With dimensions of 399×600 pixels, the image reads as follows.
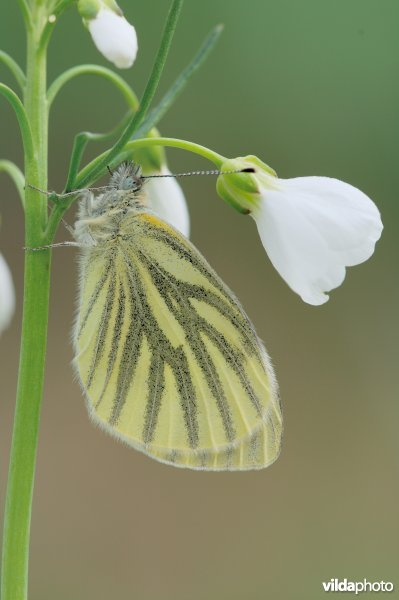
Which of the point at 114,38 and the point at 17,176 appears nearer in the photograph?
the point at 114,38

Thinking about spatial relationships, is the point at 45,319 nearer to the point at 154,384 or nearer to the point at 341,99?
the point at 154,384

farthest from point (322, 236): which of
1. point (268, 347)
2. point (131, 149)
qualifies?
point (268, 347)

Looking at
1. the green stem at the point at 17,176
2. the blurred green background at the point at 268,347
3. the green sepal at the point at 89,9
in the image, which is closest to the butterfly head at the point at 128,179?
the green stem at the point at 17,176

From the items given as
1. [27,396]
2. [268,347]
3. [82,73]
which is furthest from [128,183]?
[268,347]

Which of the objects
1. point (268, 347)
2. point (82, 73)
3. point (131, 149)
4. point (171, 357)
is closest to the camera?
point (131, 149)

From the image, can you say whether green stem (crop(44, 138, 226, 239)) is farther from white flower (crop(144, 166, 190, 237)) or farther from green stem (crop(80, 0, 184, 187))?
white flower (crop(144, 166, 190, 237))

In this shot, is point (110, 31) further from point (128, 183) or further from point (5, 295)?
point (5, 295)

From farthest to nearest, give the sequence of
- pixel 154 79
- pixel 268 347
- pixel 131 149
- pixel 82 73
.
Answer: pixel 268 347
pixel 82 73
pixel 131 149
pixel 154 79

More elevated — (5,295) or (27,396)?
(5,295)

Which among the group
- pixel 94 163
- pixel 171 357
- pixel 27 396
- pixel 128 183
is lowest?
pixel 27 396
